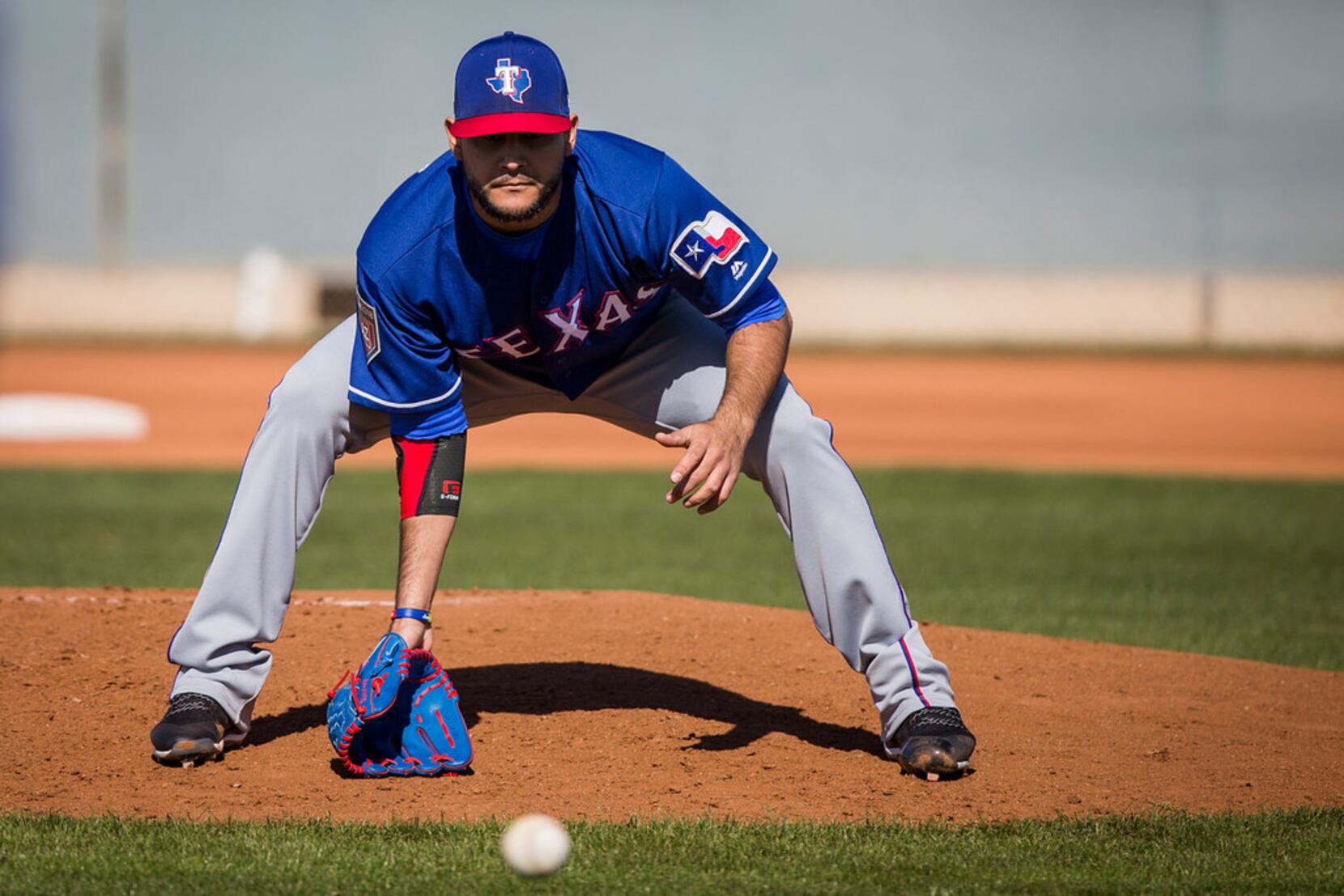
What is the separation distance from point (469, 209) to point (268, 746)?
5.09ft

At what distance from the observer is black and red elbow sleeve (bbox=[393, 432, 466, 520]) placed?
3979mm

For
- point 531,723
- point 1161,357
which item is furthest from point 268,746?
point 1161,357

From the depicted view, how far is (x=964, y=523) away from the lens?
977 cm

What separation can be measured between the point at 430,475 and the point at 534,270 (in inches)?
23.8

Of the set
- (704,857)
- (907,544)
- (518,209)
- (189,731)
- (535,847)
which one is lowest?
(907,544)

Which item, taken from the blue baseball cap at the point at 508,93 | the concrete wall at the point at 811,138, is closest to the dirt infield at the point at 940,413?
the concrete wall at the point at 811,138

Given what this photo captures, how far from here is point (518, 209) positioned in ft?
12.1

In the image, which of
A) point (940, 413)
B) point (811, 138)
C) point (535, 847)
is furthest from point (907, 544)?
point (811, 138)

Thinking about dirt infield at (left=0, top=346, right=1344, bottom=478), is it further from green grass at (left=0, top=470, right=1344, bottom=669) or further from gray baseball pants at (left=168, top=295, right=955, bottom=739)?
gray baseball pants at (left=168, top=295, right=955, bottom=739)

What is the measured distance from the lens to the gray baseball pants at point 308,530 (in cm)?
393

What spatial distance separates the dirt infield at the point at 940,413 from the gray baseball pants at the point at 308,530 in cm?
884

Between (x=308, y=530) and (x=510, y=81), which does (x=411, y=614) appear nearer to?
(x=308, y=530)

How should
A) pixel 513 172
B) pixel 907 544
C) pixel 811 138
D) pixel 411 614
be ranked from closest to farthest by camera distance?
pixel 513 172 < pixel 411 614 < pixel 907 544 < pixel 811 138

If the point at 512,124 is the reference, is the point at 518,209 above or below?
below
